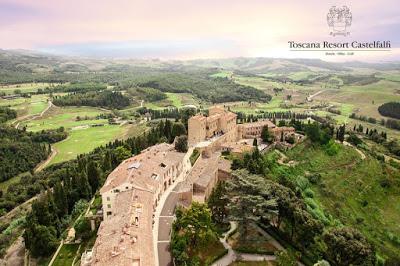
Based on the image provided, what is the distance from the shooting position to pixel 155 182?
A: 168 feet

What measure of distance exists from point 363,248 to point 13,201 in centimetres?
7911

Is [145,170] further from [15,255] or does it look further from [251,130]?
[251,130]

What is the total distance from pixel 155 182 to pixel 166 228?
8792 mm

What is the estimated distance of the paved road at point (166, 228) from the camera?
38.4m

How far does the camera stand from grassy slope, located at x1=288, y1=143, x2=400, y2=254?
59000mm

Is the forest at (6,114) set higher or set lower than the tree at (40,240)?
higher

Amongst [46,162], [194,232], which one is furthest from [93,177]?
[46,162]

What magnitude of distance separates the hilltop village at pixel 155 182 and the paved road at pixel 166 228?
51 cm

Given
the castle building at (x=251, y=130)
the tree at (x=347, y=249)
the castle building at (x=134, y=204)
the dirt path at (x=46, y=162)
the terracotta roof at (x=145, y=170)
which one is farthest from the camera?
the dirt path at (x=46, y=162)

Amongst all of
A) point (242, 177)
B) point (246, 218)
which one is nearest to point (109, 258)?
point (246, 218)

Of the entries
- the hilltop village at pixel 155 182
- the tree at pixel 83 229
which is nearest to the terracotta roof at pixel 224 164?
the hilltop village at pixel 155 182

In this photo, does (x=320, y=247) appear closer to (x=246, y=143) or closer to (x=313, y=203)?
(x=313, y=203)

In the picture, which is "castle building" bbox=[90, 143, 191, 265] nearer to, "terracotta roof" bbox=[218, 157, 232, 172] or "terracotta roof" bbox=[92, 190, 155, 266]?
"terracotta roof" bbox=[92, 190, 155, 266]

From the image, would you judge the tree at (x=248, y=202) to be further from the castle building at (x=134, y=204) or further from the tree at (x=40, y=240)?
the tree at (x=40, y=240)
